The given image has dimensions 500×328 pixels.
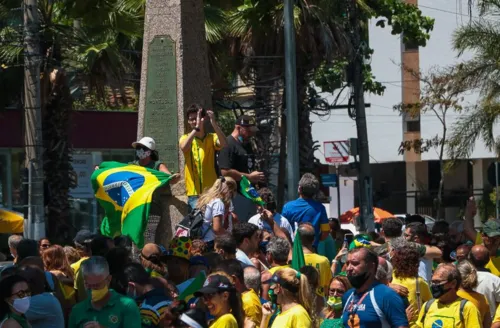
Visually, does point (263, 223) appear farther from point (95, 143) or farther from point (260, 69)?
point (95, 143)

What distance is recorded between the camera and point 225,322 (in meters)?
7.76

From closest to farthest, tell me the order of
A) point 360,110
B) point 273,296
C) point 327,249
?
point 273,296, point 327,249, point 360,110

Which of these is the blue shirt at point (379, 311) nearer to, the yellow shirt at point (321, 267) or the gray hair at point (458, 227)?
the yellow shirt at point (321, 267)

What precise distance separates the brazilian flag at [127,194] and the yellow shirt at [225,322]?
542cm

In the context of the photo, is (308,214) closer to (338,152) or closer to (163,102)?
(163,102)

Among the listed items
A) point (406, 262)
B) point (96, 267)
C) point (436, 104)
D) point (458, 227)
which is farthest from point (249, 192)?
point (436, 104)

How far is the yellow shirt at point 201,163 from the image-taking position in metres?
13.6

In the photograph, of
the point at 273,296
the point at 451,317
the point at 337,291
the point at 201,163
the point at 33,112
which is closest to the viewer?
the point at 273,296

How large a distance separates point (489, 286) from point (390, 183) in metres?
43.9

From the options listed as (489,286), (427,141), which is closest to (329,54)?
(489,286)

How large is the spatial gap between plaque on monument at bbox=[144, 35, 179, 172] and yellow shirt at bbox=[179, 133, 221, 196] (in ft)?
2.42

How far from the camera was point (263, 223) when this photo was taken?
12.5 m

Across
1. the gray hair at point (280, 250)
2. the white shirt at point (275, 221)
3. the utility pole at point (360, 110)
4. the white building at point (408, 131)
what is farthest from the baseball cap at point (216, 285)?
the white building at point (408, 131)

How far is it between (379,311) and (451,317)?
116cm
